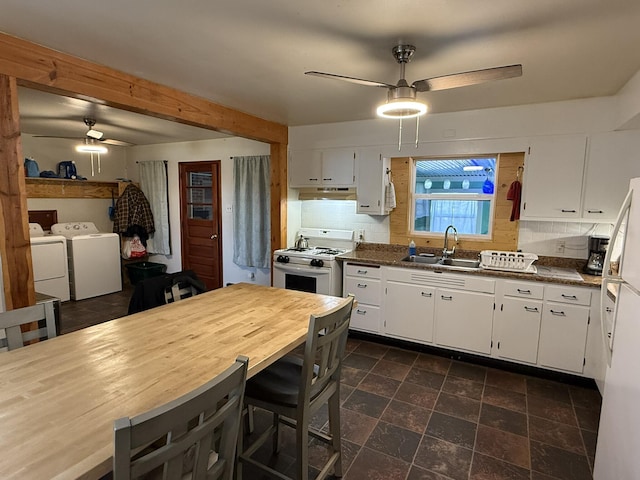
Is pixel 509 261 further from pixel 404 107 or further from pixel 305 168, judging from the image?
pixel 305 168

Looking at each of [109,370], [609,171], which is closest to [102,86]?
[109,370]

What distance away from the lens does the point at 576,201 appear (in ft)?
10.1

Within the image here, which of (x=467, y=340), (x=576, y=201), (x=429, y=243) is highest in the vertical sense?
(x=576, y=201)

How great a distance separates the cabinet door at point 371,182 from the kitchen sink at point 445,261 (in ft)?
1.96

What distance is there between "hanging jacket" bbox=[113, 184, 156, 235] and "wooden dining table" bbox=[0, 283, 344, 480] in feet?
14.0

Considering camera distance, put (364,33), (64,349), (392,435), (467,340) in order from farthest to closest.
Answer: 1. (467,340)
2. (392,435)
3. (364,33)
4. (64,349)

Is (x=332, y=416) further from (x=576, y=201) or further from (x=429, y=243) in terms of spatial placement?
(x=576, y=201)

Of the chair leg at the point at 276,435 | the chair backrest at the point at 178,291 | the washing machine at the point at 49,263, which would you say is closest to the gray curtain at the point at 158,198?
the washing machine at the point at 49,263

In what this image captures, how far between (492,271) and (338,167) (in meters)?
1.97

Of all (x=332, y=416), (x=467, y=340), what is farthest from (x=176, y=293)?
(x=467, y=340)

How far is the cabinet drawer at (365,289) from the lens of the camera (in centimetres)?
371

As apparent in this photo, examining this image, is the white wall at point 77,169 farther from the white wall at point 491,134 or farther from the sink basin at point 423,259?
the sink basin at point 423,259

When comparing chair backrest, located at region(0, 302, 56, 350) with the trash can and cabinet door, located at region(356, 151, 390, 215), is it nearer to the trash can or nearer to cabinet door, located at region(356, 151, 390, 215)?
cabinet door, located at region(356, 151, 390, 215)

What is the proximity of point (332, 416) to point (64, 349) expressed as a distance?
135cm
